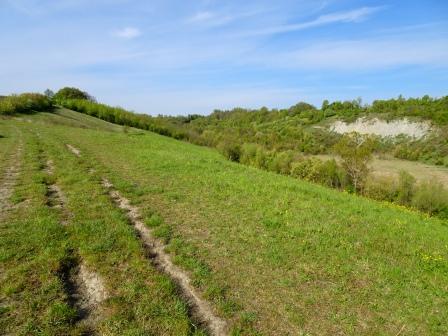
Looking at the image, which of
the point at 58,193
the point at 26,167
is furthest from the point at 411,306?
the point at 26,167

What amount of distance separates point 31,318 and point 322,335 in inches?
144

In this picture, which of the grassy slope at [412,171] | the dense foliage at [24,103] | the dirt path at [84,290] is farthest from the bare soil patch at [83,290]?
the dense foliage at [24,103]

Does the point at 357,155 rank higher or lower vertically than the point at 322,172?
higher

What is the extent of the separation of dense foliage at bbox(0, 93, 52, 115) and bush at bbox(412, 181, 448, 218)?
3854 cm

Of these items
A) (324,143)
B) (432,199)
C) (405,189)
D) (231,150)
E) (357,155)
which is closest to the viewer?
(432,199)

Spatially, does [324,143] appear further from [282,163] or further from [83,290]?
[83,290]

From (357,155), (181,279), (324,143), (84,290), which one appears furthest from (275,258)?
(324,143)

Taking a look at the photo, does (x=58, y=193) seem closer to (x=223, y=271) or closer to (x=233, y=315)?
(x=223, y=271)

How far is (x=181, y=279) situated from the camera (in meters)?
5.06

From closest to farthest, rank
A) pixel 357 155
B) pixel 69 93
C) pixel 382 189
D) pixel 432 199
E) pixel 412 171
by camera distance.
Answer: pixel 432 199, pixel 382 189, pixel 357 155, pixel 412 171, pixel 69 93

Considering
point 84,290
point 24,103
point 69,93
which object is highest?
point 69,93

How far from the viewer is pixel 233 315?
14.2ft

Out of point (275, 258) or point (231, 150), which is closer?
point (275, 258)

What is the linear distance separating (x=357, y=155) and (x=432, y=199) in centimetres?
640
